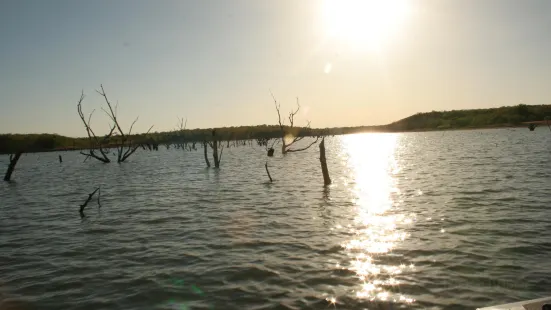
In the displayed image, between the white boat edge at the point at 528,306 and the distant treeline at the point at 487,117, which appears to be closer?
the white boat edge at the point at 528,306

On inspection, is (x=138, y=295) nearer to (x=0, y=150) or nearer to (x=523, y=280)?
(x=523, y=280)

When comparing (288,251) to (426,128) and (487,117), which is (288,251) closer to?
(487,117)

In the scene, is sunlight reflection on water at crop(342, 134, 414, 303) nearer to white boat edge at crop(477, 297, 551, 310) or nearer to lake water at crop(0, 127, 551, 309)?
lake water at crop(0, 127, 551, 309)

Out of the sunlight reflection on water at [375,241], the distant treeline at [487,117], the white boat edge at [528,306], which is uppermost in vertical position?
the distant treeline at [487,117]

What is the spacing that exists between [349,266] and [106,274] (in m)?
5.16

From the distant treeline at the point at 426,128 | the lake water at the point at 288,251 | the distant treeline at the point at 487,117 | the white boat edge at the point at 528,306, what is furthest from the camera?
the distant treeline at the point at 487,117

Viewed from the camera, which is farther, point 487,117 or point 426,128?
point 426,128

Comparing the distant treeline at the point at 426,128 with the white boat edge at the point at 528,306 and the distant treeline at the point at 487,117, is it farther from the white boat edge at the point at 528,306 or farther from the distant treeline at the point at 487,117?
the white boat edge at the point at 528,306

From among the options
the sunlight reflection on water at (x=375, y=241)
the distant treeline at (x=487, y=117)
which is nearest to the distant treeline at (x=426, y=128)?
the distant treeline at (x=487, y=117)

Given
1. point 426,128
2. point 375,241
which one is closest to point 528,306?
point 375,241

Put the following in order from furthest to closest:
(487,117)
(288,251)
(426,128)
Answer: (426,128) → (487,117) → (288,251)

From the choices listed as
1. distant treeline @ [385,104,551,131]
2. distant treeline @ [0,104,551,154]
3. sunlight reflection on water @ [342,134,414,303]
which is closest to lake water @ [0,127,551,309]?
sunlight reflection on water @ [342,134,414,303]

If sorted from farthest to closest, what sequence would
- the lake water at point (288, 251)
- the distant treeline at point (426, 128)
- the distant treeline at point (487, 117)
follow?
the distant treeline at point (487, 117)
the distant treeline at point (426, 128)
the lake water at point (288, 251)

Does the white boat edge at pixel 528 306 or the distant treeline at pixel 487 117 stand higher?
the distant treeline at pixel 487 117
